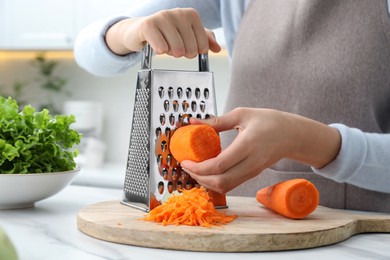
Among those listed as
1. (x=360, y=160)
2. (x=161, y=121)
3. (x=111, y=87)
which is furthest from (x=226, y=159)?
(x=111, y=87)

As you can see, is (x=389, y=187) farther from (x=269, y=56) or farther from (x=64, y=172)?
(x=64, y=172)

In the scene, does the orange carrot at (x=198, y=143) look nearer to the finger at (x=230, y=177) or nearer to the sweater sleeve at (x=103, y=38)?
the finger at (x=230, y=177)

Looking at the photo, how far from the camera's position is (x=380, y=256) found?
3.03 feet

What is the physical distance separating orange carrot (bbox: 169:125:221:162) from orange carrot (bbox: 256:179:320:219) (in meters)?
0.13

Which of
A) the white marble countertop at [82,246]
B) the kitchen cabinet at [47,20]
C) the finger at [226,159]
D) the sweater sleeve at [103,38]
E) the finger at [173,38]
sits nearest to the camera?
the white marble countertop at [82,246]

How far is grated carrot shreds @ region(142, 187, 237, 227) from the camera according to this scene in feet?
3.27

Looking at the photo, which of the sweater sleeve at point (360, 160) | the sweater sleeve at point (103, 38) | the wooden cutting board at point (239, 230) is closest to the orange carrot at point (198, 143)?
the wooden cutting board at point (239, 230)

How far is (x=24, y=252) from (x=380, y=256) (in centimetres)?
51

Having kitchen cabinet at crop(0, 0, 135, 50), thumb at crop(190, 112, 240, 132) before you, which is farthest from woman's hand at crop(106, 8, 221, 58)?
kitchen cabinet at crop(0, 0, 135, 50)

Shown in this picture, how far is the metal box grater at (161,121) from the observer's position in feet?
3.84

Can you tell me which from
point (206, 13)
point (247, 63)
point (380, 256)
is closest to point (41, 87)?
point (206, 13)

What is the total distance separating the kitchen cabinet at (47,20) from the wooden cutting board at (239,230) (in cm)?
239

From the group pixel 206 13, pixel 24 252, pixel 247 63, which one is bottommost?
pixel 24 252

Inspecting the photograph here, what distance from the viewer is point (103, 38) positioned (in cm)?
149
